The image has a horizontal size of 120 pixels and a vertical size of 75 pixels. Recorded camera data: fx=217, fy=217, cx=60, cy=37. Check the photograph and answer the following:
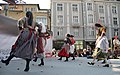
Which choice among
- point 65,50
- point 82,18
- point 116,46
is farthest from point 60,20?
point 65,50

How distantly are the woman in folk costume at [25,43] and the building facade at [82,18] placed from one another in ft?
110

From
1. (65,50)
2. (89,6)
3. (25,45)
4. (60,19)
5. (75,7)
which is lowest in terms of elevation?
(65,50)

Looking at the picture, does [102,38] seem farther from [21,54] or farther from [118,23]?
[118,23]

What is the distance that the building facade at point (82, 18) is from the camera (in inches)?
1561

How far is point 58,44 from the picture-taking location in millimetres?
38500

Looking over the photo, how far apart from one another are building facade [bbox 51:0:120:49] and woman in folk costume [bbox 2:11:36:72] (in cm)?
3343

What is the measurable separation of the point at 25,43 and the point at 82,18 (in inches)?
1418

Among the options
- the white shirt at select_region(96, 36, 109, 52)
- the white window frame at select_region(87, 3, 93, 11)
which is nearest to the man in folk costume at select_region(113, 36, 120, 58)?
→ the white shirt at select_region(96, 36, 109, 52)

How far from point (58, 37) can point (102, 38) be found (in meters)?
31.7

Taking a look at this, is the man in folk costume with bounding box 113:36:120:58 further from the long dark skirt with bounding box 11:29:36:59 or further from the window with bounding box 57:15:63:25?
the window with bounding box 57:15:63:25

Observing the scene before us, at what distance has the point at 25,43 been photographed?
5.21 m

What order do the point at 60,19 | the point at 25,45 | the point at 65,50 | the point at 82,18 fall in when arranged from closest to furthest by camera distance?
the point at 25,45 → the point at 65,50 → the point at 60,19 → the point at 82,18

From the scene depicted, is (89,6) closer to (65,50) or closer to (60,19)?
(60,19)

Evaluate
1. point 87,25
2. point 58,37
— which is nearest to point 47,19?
point 58,37
